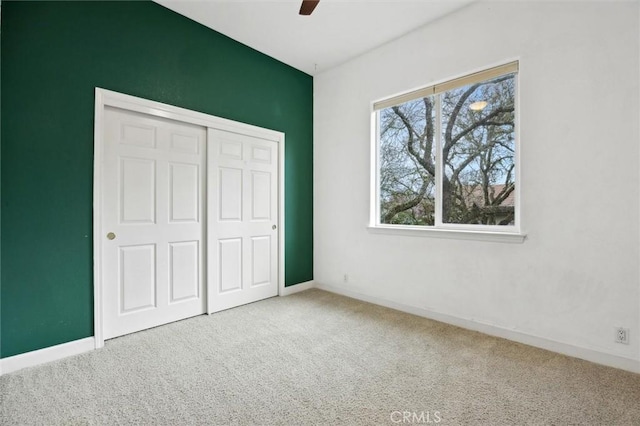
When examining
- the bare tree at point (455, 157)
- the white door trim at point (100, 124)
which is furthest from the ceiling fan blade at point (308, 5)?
the bare tree at point (455, 157)

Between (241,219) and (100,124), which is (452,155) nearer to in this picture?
(241,219)

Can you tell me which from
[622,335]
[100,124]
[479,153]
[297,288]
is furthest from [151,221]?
[622,335]

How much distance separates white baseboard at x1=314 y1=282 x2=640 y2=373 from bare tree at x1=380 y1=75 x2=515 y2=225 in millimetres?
917

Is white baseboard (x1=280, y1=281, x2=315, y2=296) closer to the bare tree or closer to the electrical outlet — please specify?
the bare tree

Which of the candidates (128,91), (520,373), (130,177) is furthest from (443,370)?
(128,91)

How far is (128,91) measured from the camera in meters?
2.59

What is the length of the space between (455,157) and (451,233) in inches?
29.9

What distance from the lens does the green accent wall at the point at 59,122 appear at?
2074 mm

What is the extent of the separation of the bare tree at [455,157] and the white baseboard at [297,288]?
139cm

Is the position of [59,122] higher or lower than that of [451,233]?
higher

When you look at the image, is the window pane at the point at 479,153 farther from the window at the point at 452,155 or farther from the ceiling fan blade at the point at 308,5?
the ceiling fan blade at the point at 308,5

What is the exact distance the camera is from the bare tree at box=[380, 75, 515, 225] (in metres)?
2.69

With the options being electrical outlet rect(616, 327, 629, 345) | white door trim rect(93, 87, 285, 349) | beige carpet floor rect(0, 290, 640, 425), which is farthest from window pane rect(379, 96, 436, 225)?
white door trim rect(93, 87, 285, 349)

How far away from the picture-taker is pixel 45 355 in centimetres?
219
